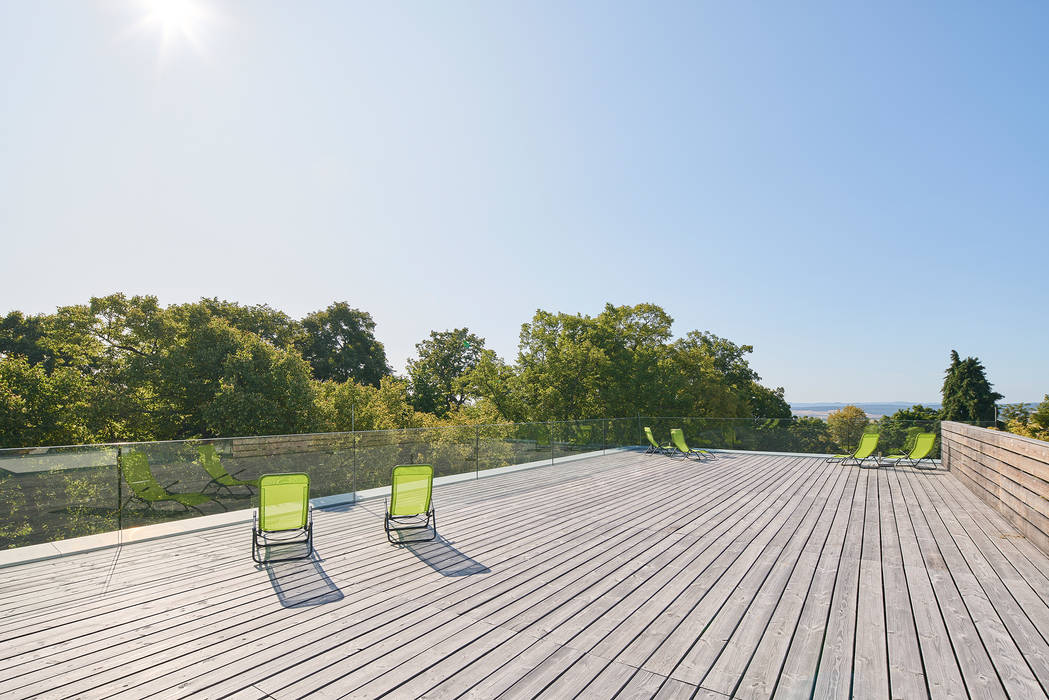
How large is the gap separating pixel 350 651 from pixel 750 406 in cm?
3444

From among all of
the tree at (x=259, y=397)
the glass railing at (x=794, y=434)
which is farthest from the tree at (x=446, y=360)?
the glass railing at (x=794, y=434)

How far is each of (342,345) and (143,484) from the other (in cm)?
3414

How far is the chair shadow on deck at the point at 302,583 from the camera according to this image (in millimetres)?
3203

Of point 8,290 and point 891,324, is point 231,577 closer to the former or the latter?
point 8,290

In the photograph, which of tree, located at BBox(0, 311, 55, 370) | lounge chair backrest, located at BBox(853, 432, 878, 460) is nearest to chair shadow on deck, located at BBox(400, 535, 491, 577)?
lounge chair backrest, located at BBox(853, 432, 878, 460)

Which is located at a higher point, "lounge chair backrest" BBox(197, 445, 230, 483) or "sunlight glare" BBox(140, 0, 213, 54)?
"sunlight glare" BBox(140, 0, 213, 54)

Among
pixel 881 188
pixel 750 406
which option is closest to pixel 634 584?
pixel 881 188

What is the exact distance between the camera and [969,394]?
3572cm

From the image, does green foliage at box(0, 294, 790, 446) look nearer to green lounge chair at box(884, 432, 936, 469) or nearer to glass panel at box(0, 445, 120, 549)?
green lounge chair at box(884, 432, 936, 469)

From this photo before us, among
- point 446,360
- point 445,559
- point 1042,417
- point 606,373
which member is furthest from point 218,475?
point 446,360

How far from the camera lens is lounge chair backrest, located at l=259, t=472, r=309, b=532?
4207mm

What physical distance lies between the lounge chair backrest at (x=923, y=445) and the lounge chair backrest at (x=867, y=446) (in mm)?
656

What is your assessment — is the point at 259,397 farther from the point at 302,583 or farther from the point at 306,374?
the point at 302,583

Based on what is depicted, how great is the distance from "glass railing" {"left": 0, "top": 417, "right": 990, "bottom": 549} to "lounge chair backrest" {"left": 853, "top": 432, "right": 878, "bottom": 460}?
328 mm
